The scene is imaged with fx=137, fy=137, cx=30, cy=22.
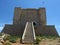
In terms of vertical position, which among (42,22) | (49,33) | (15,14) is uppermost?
(15,14)

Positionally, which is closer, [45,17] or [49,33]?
[49,33]

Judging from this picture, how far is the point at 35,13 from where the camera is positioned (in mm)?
30656

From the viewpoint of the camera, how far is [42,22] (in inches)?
1148

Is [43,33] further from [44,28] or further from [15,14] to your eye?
[15,14]

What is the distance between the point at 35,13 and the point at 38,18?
4.62 feet

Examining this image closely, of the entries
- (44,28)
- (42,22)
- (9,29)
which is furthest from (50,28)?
(9,29)

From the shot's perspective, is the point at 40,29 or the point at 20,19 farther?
the point at 20,19

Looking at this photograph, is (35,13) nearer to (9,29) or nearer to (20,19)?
(20,19)

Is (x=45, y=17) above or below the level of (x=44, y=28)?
above

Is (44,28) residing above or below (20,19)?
below

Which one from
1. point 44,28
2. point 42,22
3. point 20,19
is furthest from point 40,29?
point 20,19

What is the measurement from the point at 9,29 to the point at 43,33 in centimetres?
605

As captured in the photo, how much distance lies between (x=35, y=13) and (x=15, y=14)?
4.53 metres

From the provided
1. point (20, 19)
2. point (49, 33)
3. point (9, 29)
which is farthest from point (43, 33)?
point (20, 19)
